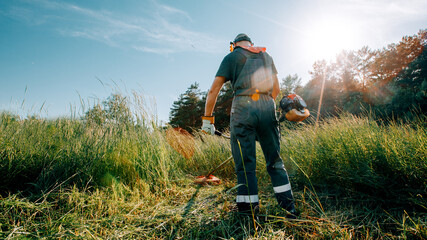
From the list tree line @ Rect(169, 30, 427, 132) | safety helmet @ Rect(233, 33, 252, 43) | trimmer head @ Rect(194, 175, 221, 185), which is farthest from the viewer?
tree line @ Rect(169, 30, 427, 132)

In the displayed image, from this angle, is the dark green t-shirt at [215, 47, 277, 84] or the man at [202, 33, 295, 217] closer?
the man at [202, 33, 295, 217]

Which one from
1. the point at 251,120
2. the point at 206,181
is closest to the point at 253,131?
the point at 251,120

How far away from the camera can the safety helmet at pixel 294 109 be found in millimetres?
2285

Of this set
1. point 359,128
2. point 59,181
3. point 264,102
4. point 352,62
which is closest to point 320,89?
point 352,62

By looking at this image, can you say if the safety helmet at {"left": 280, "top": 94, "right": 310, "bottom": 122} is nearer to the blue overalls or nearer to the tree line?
the blue overalls

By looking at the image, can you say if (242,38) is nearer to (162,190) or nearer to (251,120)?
(251,120)

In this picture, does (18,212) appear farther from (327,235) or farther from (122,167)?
(327,235)

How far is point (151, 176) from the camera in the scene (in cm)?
273

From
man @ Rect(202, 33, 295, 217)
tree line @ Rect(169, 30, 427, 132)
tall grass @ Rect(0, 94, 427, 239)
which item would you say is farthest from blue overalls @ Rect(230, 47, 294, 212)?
tree line @ Rect(169, 30, 427, 132)

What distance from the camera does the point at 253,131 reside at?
2129 millimetres

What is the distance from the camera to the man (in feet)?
6.51

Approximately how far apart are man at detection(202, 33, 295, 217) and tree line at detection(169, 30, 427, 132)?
19.2 metres

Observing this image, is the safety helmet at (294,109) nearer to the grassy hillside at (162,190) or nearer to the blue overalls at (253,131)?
the blue overalls at (253,131)

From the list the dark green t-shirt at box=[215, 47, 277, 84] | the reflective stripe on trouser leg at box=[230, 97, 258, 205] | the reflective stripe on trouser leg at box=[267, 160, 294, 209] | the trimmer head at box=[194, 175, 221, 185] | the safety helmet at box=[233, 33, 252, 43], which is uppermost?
the safety helmet at box=[233, 33, 252, 43]
